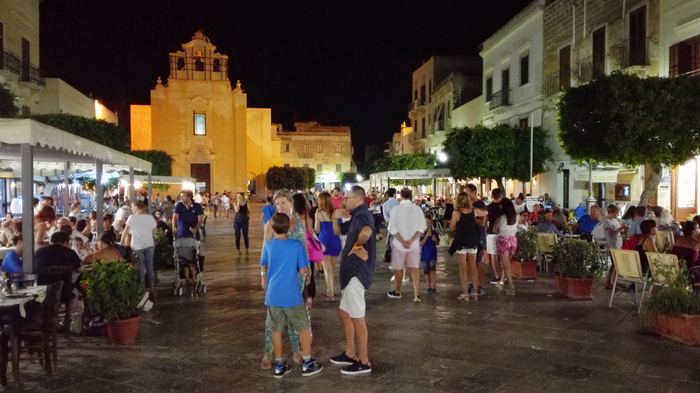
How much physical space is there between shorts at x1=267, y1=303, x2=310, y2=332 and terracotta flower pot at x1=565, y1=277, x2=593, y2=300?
4.87m

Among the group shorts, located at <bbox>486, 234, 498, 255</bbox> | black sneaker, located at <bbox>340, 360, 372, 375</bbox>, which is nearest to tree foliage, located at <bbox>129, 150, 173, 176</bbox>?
shorts, located at <bbox>486, 234, 498, 255</bbox>

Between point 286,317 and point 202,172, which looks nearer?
point 286,317

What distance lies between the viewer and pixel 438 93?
120ft

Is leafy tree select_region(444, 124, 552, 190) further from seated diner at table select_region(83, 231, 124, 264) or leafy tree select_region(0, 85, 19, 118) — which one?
seated diner at table select_region(83, 231, 124, 264)

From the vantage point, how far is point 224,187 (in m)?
49.6

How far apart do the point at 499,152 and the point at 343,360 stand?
17.5 meters

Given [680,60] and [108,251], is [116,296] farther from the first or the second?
[680,60]

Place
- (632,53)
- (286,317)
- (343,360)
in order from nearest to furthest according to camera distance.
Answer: (286,317)
(343,360)
(632,53)

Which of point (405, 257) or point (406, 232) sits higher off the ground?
point (406, 232)

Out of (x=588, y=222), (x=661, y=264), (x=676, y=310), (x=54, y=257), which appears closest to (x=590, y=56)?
(x=588, y=222)

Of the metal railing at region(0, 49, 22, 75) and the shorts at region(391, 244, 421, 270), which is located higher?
the metal railing at region(0, 49, 22, 75)

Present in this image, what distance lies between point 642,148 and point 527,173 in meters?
9.83

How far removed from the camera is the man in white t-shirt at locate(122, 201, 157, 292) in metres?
8.27

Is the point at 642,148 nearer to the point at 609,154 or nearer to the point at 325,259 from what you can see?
the point at 609,154
